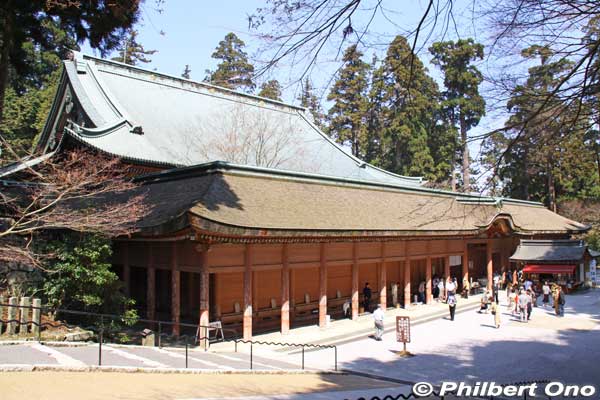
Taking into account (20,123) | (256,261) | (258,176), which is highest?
(20,123)

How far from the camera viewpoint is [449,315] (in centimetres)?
2322

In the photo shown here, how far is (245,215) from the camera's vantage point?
15930 millimetres

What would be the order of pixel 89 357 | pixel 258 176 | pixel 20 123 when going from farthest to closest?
1. pixel 20 123
2. pixel 258 176
3. pixel 89 357

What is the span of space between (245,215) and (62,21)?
717 centimetres

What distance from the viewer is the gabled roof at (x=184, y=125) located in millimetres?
23688

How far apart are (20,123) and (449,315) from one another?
34636 mm

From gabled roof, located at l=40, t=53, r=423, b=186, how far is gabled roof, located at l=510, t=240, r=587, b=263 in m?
9.68

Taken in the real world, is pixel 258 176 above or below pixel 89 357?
above

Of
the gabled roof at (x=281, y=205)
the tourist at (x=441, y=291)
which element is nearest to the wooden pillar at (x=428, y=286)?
the tourist at (x=441, y=291)

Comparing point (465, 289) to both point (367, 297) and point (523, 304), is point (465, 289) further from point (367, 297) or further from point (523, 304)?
point (367, 297)

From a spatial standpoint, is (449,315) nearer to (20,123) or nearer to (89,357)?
(89,357)

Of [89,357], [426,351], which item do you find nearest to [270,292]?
[426,351]

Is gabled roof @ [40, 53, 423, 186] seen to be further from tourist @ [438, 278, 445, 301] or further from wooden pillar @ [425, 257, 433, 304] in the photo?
tourist @ [438, 278, 445, 301]

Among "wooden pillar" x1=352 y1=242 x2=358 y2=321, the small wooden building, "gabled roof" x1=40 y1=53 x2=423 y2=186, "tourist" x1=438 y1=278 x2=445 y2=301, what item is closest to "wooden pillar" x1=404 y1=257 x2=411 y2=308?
the small wooden building
